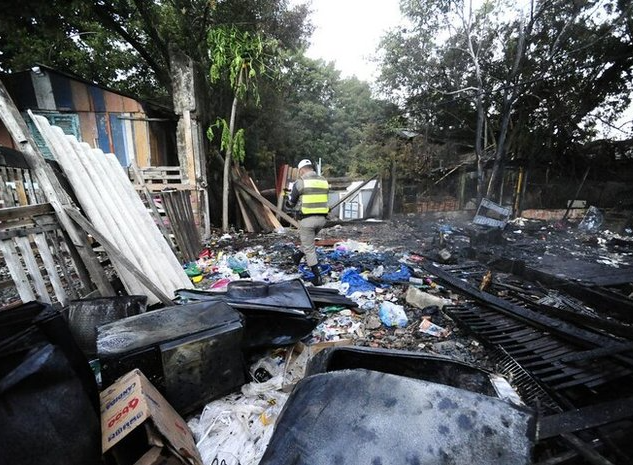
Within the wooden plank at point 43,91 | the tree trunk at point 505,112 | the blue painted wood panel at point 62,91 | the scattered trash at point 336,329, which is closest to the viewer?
the scattered trash at point 336,329

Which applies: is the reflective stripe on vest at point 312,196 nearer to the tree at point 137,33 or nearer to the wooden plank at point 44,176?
the wooden plank at point 44,176

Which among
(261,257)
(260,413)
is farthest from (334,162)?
(260,413)

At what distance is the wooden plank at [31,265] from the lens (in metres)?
2.29

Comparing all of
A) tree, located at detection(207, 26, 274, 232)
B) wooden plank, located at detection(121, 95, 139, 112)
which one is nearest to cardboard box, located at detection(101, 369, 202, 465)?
tree, located at detection(207, 26, 274, 232)

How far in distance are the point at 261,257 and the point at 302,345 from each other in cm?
307

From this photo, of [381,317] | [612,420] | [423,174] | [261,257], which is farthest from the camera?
[423,174]

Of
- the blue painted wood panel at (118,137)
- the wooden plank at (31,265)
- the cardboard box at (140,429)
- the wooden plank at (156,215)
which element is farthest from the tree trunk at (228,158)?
the cardboard box at (140,429)

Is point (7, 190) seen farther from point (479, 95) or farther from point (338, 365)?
point (479, 95)

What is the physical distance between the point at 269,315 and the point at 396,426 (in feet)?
4.56

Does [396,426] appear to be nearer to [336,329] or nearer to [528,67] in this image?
[336,329]

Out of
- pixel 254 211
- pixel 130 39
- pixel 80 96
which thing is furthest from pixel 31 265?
pixel 130 39

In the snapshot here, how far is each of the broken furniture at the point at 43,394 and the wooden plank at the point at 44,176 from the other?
1555 millimetres

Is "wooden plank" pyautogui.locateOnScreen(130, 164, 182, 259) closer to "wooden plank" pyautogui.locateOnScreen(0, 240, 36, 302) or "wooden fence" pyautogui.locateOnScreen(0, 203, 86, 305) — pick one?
"wooden fence" pyautogui.locateOnScreen(0, 203, 86, 305)

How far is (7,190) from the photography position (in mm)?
2396
